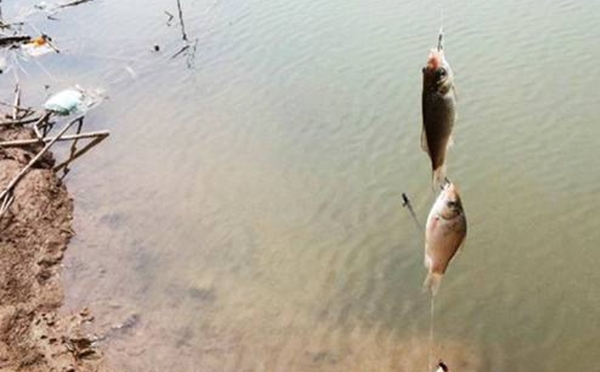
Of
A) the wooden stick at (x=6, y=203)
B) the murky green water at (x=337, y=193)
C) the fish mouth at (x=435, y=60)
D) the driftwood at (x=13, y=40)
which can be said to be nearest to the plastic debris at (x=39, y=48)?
the driftwood at (x=13, y=40)

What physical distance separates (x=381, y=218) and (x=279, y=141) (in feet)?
7.23

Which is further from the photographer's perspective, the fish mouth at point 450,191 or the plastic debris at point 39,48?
the plastic debris at point 39,48

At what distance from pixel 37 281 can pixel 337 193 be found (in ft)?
11.1

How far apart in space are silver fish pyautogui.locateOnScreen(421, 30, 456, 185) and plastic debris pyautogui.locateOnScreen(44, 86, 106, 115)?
26.7ft

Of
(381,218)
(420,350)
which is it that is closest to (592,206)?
(381,218)

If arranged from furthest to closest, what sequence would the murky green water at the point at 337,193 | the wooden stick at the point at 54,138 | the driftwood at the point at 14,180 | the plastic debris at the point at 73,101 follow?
the plastic debris at the point at 73,101 → the wooden stick at the point at 54,138 → the driftwood at the point at 14,180 → the murky green water at the point at 337,193

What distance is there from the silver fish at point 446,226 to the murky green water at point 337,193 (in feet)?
7.99

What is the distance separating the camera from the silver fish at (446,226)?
3250mm

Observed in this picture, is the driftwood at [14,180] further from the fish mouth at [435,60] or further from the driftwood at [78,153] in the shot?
the fish mouth at [435,60]

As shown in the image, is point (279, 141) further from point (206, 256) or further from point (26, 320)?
point (26, 320)

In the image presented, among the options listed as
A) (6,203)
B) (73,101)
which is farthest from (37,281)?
(73,101)

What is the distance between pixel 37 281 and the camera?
672 cm

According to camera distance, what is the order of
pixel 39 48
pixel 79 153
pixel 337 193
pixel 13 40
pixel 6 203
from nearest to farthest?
pixel 6 203 → pixel 337 193 → pixel 79 153 → pixel 39 48 → pixel 13 40

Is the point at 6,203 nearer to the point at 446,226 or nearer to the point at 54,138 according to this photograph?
the point at 54,138
